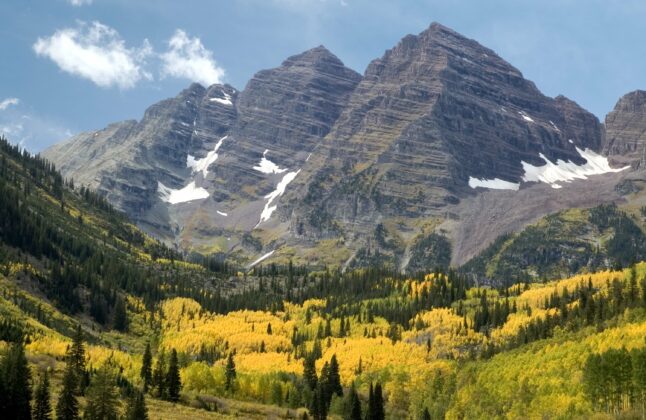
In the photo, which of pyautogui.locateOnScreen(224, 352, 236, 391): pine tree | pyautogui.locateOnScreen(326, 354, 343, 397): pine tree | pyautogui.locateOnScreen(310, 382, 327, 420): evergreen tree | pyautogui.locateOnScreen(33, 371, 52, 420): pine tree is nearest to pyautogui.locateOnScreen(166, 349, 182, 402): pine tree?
pyautogui.locateOnScreen(224, 352, 236, 391): pine tree

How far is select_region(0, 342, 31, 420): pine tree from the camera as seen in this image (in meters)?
101

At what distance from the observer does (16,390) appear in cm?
10156

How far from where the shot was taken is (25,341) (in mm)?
160875

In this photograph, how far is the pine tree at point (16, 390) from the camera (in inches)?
3959

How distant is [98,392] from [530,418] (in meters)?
75.0

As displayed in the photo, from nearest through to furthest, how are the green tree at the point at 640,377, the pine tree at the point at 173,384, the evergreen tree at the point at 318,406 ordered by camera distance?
the green tree at the point at 640,377 → the pine tree at the point at 173,384 → the evergreen tree at the point at 318,406

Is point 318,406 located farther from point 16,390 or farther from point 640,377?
point 16,390

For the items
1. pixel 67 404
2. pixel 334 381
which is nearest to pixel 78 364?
pixel 67 404

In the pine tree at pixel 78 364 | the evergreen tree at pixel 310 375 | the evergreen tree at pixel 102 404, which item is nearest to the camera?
the evergreen tree at pixel 102 404

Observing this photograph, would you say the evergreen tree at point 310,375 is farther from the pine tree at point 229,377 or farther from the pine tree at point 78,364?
the pine tree at point 78,364

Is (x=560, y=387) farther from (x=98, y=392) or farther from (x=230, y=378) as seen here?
(x=98, y=392)

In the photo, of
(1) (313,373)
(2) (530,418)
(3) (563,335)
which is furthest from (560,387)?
(1) (313,373)

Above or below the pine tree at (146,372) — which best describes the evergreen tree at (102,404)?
below

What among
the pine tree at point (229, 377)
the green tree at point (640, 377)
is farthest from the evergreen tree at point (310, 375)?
the green tree at point (640, 377)
